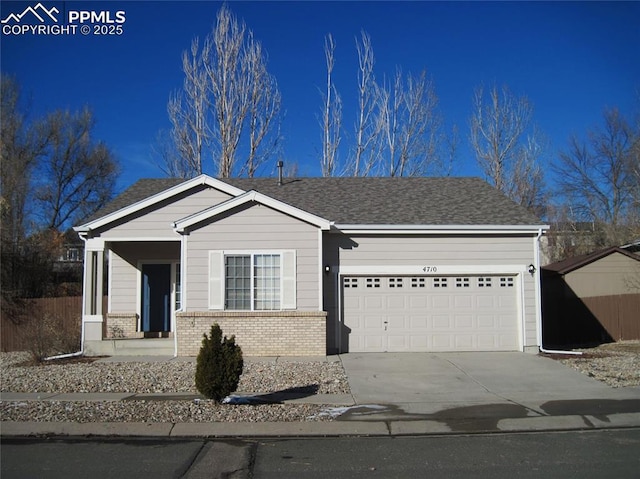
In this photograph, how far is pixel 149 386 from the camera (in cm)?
1038

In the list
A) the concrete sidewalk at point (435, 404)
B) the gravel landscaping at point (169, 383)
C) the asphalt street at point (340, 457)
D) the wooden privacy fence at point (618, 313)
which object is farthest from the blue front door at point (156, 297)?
the wooden privacy fence at point (618, 313)

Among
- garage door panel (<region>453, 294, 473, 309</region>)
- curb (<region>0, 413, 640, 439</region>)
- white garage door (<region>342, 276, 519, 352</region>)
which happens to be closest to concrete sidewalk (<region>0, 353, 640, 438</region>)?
curb (<region>0, 413, 640, 439</region>)

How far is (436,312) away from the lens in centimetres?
1499

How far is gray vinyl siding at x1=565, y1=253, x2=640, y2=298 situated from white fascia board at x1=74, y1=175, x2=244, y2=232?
472 inches

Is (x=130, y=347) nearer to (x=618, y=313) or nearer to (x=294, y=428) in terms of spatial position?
(x=294, y=428)

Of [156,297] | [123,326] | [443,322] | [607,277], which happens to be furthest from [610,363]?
[123,326]

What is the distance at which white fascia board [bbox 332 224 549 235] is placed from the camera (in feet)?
48.8

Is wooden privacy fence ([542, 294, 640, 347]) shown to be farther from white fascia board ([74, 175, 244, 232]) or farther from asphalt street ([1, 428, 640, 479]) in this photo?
asphalt street ([1, 428, 640, 479])

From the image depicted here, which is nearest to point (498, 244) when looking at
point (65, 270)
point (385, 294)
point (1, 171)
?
point (385, 294)

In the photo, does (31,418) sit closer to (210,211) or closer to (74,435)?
(74,435)

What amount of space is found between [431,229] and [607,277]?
879 cm

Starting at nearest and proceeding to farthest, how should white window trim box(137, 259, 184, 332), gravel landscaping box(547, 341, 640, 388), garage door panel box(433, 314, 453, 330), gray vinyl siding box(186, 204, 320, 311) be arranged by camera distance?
gravel landscaping box(547, 341, 640, 388) → gray vinyl siding box(186, 204, 320, 311) → garage door panel box(433, 314, 453, 330) → white window trim box(137, 259, 184, 332)

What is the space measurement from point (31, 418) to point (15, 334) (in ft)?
33.0

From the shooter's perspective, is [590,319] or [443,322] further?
[590,319]
